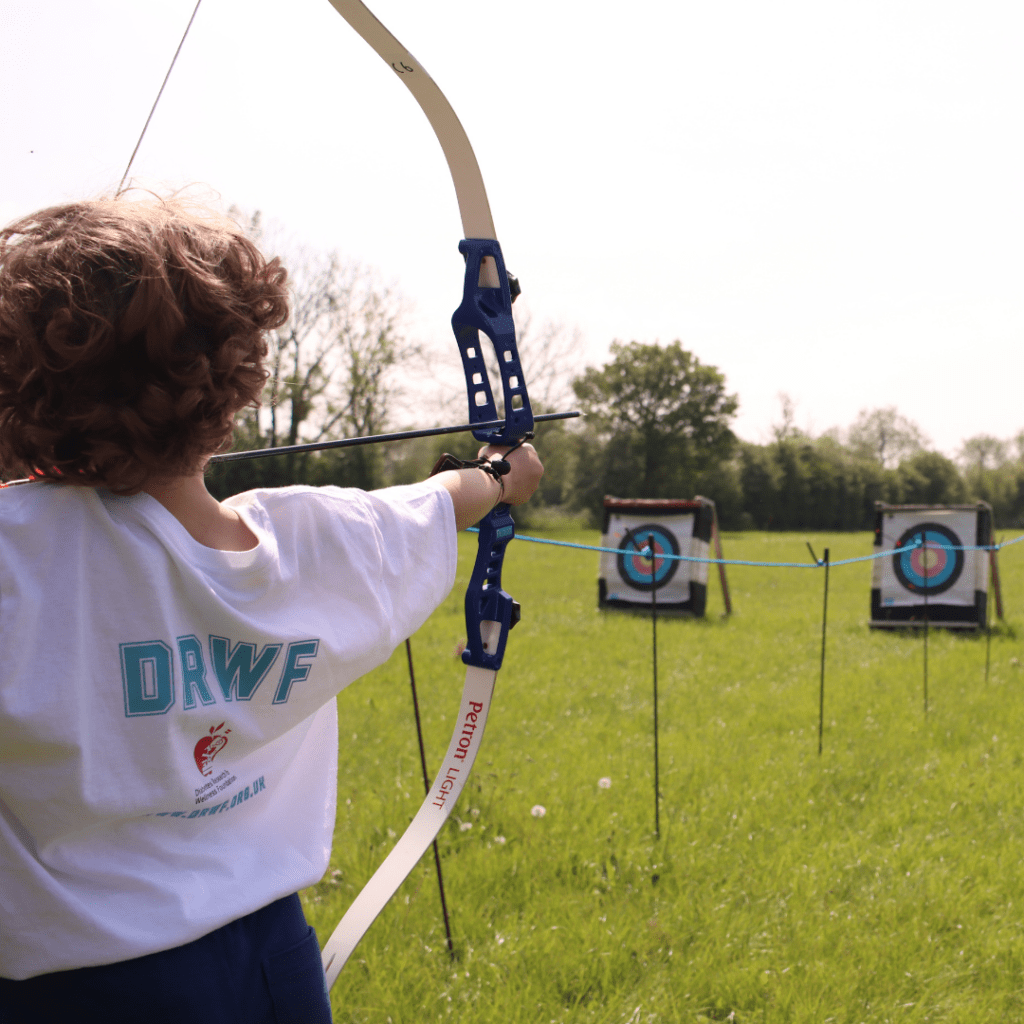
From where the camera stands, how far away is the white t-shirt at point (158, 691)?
65cm

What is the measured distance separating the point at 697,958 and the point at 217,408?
1839 mm

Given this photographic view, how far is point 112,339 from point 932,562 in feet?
24.6

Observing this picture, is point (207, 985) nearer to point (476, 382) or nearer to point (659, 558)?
point (476, 382)

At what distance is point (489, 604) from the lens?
147 cm

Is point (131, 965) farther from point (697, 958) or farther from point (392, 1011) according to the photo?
point (697, 958)

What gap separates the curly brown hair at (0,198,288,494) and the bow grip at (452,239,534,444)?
0.76 meters

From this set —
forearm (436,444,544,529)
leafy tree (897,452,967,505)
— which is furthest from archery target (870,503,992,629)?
leafy tree (897,452,967,505)

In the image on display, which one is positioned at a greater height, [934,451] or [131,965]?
[934,451]

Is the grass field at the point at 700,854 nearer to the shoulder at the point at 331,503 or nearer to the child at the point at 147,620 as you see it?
the child at the point at 147,620

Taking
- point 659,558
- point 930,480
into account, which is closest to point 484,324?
point 659,558

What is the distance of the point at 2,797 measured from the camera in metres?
0.69

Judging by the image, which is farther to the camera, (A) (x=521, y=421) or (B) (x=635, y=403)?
(B) (x=635, y=403)

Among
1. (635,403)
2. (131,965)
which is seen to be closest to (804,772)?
(131,965)

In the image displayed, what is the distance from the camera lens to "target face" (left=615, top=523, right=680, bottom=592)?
7.44 m
